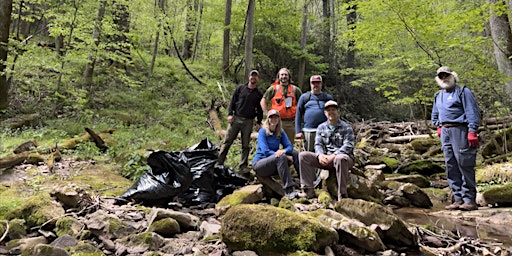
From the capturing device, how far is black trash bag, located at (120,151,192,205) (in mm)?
4500

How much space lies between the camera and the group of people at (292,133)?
4.88m

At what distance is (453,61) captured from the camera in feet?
25.9

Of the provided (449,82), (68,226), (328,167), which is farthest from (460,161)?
(68,226)

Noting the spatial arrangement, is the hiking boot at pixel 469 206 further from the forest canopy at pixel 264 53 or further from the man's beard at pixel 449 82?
the forest canopy at pixel 264 53

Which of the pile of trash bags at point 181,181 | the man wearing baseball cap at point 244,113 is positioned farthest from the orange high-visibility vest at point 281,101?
the pile of trash bags at point 181,181

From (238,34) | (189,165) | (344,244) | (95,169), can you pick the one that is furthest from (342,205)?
(238,34)

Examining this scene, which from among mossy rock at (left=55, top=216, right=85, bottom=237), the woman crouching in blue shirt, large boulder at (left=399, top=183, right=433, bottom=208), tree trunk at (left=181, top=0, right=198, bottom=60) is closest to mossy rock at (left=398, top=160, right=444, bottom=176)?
large boulder at (left=399, top=183, right=433, bottom=208)

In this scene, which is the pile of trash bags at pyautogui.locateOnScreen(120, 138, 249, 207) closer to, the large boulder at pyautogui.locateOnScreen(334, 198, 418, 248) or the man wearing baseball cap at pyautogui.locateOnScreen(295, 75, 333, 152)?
the man wearing baseball cap at pyautogui.locateOnScreen(295, 75, 333, 152)

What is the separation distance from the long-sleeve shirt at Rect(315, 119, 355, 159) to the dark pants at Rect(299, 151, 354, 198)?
18cm

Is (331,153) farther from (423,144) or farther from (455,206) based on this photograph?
(423,144)

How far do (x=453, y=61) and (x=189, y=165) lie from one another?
269 inches

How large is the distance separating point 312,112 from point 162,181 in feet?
8.67

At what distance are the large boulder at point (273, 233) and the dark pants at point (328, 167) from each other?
1.59m

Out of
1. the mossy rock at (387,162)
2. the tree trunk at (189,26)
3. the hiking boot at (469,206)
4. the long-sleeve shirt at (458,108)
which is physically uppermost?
the tree trunk at (189,26)
